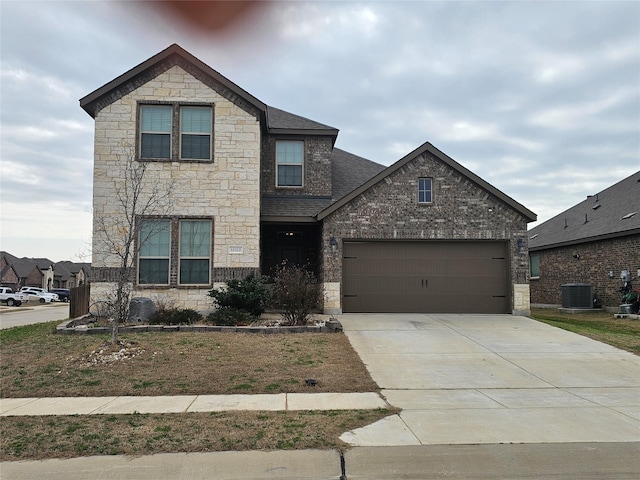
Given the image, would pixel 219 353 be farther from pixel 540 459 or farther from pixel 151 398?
pixel 540 459

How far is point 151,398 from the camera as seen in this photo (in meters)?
7.72

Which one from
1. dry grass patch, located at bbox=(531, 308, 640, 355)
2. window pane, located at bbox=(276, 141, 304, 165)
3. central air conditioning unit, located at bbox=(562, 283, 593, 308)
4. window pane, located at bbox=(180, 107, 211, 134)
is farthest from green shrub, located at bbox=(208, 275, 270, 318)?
central air conditioning unit, located at bbox=(562, 283, 593, 308)

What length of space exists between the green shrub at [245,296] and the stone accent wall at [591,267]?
46.8ft

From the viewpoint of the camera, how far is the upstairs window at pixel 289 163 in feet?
60.4

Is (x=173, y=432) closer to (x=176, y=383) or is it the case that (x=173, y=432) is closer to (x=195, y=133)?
(x=176, y=383)

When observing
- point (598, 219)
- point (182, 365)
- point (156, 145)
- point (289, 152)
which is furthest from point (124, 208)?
point (598, 219)

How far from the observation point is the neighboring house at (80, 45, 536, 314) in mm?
15617

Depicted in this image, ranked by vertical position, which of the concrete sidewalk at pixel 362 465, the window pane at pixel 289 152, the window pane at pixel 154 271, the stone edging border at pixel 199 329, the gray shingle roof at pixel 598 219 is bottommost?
the concrete sidewalk at pixel 362 465

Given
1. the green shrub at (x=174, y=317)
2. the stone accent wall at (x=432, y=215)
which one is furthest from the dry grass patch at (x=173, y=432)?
the stone accent wall at (x=432, y=215)

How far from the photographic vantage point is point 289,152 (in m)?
18.6

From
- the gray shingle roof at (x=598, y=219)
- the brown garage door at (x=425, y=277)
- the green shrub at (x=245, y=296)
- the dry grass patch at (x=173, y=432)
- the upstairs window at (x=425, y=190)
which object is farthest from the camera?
the gray shingle roof at (x=598, y=219)

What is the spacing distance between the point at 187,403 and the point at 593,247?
20.1m

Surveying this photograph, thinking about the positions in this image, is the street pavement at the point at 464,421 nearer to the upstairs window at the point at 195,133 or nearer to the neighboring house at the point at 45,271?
the upstairs window at the point at 195,133

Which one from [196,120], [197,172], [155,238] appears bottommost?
[155,238]
